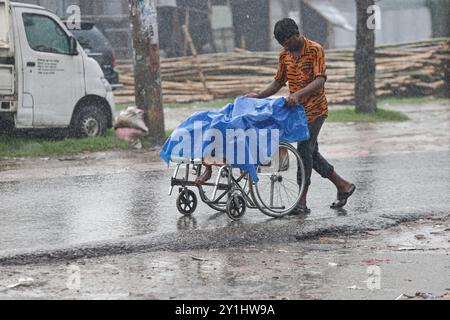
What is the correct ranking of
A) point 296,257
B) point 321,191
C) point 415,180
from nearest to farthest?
point 296,257, point 321,191, point 415,180

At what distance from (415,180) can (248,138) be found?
3814mm

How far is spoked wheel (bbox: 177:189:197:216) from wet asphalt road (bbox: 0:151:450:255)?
0.08 m

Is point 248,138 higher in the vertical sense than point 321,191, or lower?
higher

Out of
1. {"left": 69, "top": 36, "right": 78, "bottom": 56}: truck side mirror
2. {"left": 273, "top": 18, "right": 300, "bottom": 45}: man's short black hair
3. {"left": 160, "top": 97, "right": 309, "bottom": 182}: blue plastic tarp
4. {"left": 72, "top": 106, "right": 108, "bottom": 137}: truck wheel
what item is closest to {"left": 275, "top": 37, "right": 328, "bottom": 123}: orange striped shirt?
{"left": 273, "top": 18, "right": 300, "bottom": 45}: man's short black hair

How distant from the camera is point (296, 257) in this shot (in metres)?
7.68

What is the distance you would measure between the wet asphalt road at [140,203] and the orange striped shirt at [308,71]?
101 centimetres

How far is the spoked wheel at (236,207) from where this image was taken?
8867mm

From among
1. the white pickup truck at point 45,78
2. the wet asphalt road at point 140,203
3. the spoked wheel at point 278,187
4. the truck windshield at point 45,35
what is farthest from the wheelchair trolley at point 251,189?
the truck windshield at point 45,35

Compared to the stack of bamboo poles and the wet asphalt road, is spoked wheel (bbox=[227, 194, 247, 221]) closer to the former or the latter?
the wet asphalt road

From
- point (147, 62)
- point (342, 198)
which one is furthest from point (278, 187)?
point (147, 62)

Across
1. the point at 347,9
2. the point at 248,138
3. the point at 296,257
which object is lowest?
the point at 296,257

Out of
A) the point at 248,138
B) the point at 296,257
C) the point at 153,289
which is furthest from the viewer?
the point at 248,138
